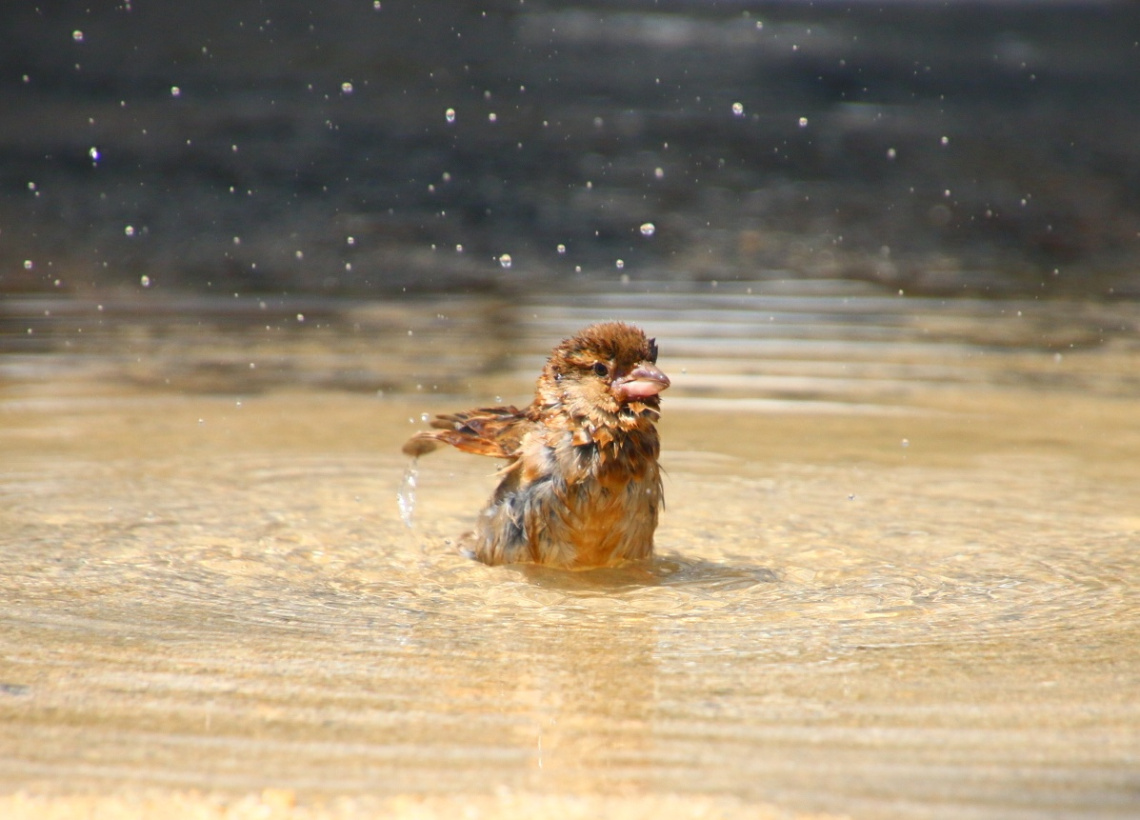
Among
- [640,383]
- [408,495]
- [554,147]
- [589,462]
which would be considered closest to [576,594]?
[589,462]

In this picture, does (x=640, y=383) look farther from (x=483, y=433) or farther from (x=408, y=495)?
(x=408, y=495)

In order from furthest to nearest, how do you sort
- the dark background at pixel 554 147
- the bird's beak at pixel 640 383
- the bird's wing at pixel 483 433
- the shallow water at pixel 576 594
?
the dark background at pixel 554 147 → the bird's wing at pixel 483 433 → the bird's beak at pixel 640 383 → the shallow water at pixel 576 594

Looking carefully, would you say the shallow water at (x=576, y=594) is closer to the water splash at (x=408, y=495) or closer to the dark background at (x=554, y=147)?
the water splash at (x=408, y=495)

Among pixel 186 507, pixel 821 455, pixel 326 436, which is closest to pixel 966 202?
pixel 821 455

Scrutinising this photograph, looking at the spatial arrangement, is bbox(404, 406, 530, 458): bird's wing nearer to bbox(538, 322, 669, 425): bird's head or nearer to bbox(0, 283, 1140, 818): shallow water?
bbox(538, 322, 669, 425): bird's head

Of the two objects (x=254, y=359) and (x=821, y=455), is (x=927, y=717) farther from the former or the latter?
(x=254, y=359)

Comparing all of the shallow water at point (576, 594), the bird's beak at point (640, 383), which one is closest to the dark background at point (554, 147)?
the shallow water at point (576, 594)
